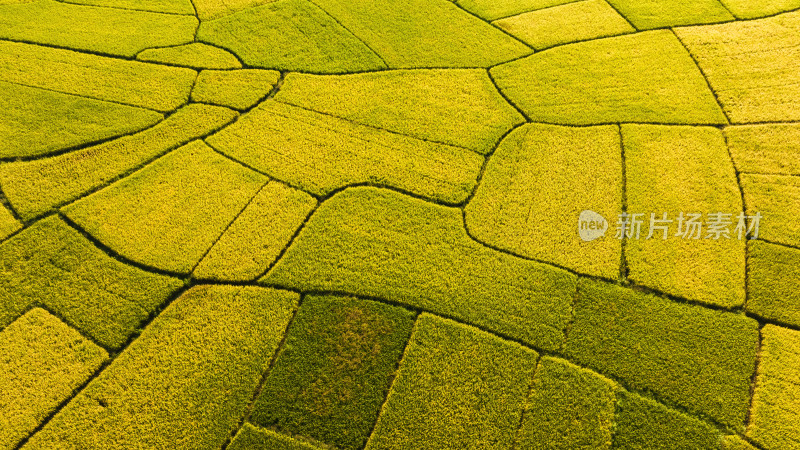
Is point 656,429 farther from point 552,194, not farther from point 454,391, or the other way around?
point 552,194

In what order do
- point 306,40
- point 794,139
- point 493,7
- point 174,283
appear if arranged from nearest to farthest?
point 174,283, point 794,139, point 306,40, point 493,7

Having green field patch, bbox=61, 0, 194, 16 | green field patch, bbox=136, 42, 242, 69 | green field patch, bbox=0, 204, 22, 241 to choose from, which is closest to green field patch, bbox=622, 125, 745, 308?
green field patch, bbox=136, 42, 242, 69

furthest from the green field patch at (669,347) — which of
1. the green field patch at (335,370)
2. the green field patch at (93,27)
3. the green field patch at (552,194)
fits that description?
the green field patch at (93,27)

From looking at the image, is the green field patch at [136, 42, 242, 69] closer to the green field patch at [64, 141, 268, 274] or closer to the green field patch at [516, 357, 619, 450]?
the green field patch at [64, 141, 268, 274]

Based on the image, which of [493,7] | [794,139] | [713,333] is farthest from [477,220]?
[493,7]

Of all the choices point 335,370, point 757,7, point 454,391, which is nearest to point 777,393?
point 454,391

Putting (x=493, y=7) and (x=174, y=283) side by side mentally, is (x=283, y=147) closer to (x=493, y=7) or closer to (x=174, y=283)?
(x=174, y=283)
